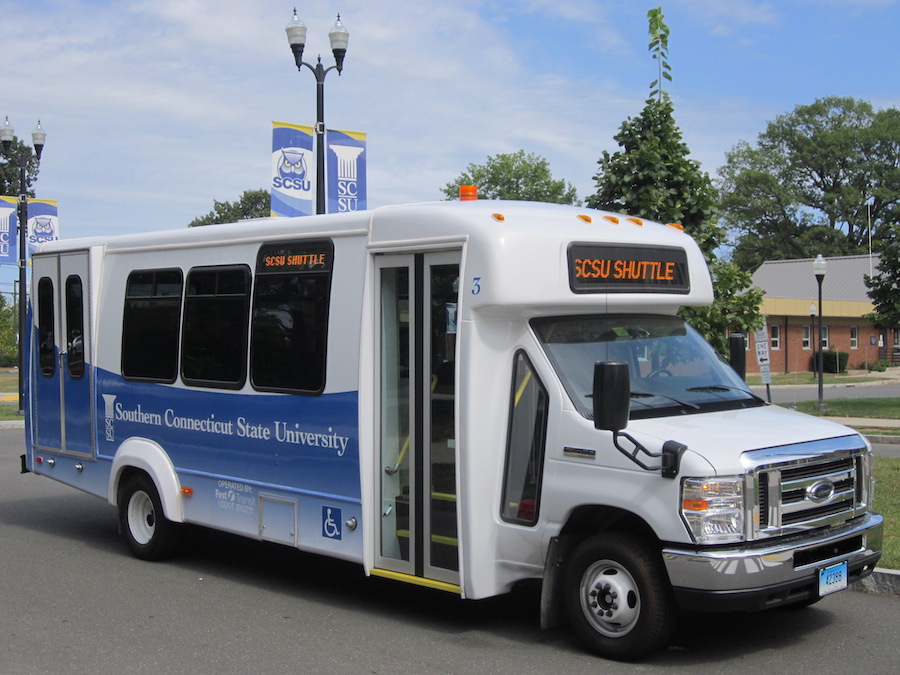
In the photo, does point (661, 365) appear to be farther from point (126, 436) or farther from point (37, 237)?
point (37, 237)

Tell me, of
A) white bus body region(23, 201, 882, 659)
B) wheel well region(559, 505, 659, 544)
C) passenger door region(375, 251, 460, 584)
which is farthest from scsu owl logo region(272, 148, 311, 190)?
wheel well region(559, 505, 659, 544)

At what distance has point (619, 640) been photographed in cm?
605

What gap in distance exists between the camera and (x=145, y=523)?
945cm

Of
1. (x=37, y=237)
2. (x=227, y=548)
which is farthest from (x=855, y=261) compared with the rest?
(x=227, y=548)

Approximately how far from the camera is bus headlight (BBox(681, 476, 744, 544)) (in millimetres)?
5633

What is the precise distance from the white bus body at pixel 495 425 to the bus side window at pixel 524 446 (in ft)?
0.05

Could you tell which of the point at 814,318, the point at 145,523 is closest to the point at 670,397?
the point at 145,523

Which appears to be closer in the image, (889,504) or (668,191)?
(889,504)

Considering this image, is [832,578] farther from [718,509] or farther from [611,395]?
[611,395]

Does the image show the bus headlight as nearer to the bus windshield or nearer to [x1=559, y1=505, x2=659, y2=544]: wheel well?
[x1=559, y1=505, x2=659, y2=544]: wheel well

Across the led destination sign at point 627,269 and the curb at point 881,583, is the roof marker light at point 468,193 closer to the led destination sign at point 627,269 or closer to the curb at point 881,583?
the led destination sign at point 627,269

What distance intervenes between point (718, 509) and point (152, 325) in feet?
18.6

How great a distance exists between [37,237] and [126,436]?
1750cm

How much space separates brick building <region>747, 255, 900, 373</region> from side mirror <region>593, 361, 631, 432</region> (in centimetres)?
4034
